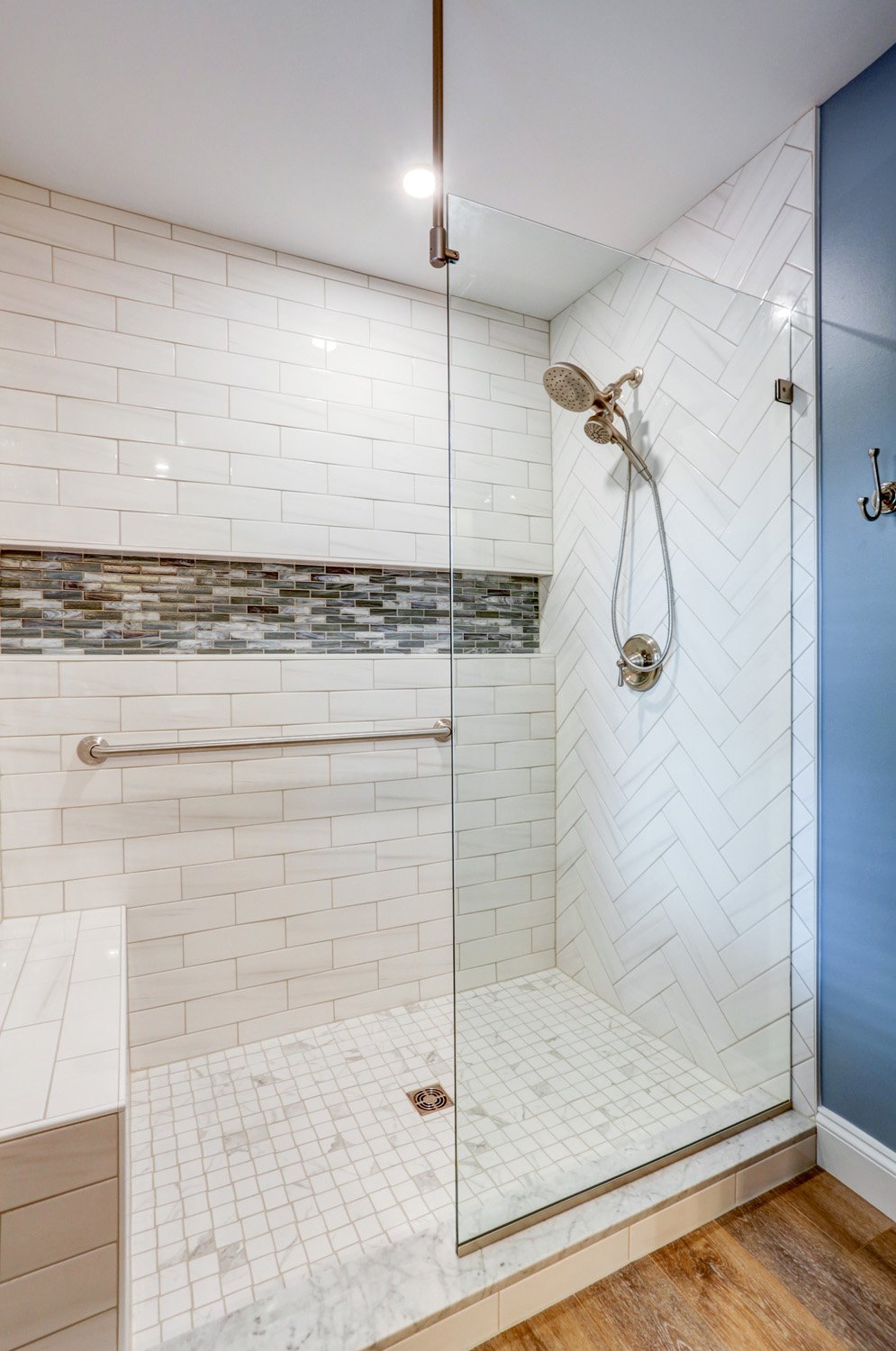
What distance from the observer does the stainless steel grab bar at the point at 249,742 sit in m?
1.87

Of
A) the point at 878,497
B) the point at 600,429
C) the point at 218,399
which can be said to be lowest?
the point at 878,497

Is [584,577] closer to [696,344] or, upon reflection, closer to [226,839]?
[696,344]

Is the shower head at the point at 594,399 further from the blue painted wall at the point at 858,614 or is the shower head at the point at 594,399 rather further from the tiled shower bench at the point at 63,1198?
the tiled shower bench at the point at 63,1198

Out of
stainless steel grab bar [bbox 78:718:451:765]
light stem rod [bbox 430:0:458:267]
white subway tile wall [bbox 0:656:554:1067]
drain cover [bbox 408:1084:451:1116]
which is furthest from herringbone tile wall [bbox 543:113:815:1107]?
stainless steel grab bar [bbox 78:718:451:765]

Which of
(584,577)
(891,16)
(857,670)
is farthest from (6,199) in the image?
(857,670)

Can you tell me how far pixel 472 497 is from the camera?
1.32 m

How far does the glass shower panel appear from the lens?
1.34 meters

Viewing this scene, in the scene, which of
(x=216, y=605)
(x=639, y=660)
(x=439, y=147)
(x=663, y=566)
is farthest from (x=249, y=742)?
(x=439, y=147)

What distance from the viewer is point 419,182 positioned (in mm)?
1809

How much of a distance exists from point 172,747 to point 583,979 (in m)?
1.28

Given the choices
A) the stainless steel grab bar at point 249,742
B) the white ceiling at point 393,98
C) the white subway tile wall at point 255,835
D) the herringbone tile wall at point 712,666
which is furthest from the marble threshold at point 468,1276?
the white ceiling at point 393,98

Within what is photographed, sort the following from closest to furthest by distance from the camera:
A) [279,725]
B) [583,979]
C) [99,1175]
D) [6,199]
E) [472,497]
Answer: [99,1175]
[472,497]
[583,979]
[6,199]
[279,725]

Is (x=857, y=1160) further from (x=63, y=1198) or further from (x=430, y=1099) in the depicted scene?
(x=63, y=1198)

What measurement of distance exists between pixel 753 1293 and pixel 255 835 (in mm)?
1585
